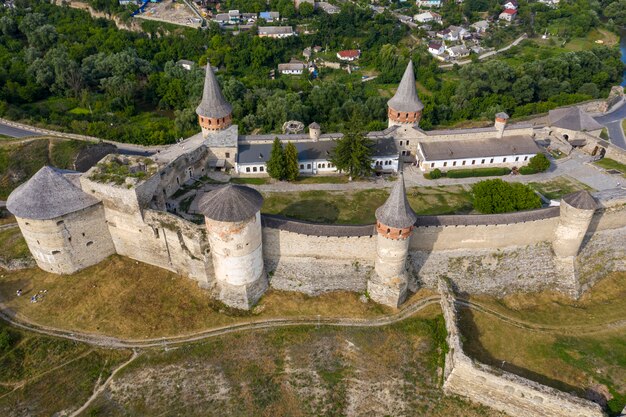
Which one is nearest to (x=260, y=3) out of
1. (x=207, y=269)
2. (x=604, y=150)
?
(x=604, y=150)

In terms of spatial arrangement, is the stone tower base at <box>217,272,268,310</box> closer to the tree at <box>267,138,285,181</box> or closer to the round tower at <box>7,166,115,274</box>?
the round tower at <box>7,166,115,274</box>

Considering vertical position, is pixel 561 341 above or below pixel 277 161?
below

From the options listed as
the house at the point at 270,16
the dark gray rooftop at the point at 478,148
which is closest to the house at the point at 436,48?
the house at the point at 270,16

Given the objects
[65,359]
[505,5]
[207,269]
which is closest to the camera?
[65,359]

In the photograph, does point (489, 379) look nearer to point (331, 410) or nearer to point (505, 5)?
point (331, 410)

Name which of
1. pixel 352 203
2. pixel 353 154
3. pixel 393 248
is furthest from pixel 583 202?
pixel 353 154

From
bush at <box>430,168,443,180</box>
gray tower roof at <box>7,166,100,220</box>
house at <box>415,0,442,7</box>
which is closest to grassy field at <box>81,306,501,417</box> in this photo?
gray tower roof at <box>7,166,100,220</box>

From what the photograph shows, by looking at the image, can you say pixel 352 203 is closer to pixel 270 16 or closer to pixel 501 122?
pixel 501 122
